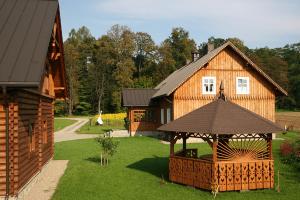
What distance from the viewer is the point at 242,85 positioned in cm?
3045

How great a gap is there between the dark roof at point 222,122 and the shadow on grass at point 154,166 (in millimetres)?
2570

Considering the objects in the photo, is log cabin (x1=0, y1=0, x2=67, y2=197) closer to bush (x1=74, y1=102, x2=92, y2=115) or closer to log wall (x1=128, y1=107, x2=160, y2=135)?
log wall (x1=128, y1=107, x2=160, y2=135)

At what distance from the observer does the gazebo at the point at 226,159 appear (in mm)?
13500

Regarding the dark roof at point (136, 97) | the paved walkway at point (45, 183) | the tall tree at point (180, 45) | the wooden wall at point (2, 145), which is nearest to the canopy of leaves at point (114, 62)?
the tall tree at point (180, 45)

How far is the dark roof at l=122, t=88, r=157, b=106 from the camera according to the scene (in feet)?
118

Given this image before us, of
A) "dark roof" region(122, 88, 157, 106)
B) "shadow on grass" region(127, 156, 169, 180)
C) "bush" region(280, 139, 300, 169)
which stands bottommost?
"shadow on grass" region(127, 156, 169, 180)

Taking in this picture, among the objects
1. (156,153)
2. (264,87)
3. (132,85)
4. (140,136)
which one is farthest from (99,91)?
(156,153)

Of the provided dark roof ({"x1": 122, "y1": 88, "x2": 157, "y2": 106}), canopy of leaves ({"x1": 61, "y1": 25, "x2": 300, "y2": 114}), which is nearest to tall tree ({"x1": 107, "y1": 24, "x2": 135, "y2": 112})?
canopy of leaves ({"x1": 61, "y1": 25, "x2": 300, "y2": 114})

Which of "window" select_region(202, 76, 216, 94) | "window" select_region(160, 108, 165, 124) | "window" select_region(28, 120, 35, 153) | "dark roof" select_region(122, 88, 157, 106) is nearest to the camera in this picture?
"window" select_region(28, 120, 35, 153)

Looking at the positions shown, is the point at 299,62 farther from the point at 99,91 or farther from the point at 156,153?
the point at 156,153

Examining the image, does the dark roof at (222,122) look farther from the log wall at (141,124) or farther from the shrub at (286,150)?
the log wall at (141,124)

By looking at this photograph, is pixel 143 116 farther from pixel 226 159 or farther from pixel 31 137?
pixel 226 159

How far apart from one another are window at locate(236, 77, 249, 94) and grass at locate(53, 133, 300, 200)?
349 inches

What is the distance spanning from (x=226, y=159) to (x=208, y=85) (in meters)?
16.2
